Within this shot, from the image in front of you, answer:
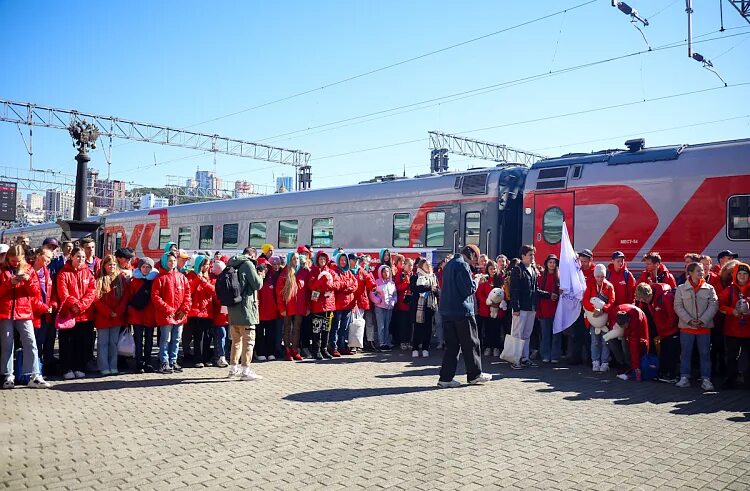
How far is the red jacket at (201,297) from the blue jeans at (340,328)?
250 cm

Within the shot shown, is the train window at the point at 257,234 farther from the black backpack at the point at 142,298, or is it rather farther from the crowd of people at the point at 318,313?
the black backpack at the point at 142,298

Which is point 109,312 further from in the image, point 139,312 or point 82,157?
point 82,157

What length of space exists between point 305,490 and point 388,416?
7.73 ft

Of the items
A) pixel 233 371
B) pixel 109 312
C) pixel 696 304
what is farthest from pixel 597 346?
pixel 109 312

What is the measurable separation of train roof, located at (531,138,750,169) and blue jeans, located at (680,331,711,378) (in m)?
4.64

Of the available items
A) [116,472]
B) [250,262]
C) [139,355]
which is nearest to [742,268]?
[250,262]

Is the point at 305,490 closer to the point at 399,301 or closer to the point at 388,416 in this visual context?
the point at 388,416

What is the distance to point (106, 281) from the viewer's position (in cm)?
927

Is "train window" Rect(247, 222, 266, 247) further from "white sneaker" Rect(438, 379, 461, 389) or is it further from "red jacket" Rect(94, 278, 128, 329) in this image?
"white sneaker" Rect(438, 379, 461, 389)

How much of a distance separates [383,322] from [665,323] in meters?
5.45

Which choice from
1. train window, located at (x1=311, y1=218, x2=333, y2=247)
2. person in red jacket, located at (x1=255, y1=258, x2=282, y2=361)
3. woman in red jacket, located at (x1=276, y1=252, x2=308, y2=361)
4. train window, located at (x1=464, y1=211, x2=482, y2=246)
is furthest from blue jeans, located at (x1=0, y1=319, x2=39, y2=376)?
train window, located at (x1=311, y1=218, x2=333, y2=247)

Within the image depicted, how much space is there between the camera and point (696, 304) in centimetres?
866

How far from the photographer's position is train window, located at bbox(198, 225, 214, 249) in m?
22.2

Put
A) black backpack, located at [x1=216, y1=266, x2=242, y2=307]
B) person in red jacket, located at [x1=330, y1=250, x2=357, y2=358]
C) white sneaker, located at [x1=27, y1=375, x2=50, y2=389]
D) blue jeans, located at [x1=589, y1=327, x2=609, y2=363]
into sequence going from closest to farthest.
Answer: white sneaker, located at [x1=27, y1=375, x2=50, y2=389] < black backpack, located at [x1=216, y1=266, x2=242, y2=307] < blue jeans, located at [x1=589, y1=327, x2=609, y2=363] < person in red jacket, located at [x1=330, y1=250, x2=357, y2=358]
